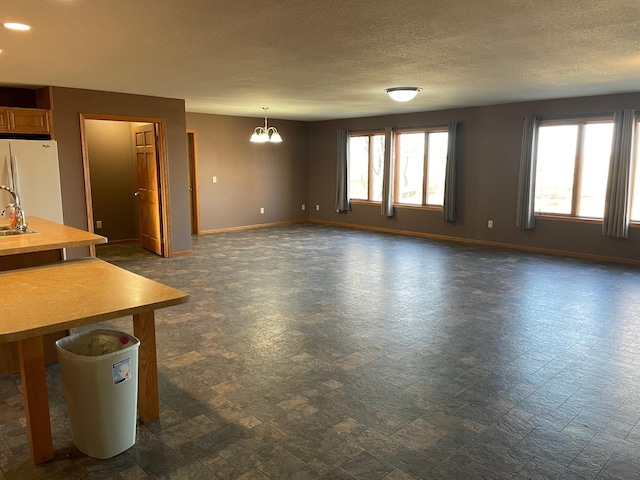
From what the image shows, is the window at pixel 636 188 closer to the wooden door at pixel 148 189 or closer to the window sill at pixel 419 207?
the window sill at pixel 419 207

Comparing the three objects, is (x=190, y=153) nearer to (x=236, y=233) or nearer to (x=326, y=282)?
(x=236, y=233)

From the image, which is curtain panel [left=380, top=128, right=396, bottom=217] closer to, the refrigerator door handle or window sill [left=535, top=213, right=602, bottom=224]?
window sill [left=535, top=213, right=602, bottom=224]

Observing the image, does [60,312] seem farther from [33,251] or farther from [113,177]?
[113,177]

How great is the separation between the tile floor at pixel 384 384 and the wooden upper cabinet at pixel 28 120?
2485mm

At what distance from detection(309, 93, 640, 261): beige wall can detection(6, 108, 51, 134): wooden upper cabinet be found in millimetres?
6062

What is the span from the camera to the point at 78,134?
6023 mm

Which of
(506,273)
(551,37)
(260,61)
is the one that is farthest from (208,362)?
(506,273)

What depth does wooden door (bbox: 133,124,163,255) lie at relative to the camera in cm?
704

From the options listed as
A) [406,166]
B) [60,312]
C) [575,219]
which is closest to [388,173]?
[406,166]

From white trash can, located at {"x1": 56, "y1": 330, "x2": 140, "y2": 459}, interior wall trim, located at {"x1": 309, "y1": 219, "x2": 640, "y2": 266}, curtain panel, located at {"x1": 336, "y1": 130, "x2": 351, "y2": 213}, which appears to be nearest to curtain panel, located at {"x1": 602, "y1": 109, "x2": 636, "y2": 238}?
interior wall trim, located at {"x1": 309, "y1": 219, "x2": 640, "y2": 266}

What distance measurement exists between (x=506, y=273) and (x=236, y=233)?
5.48 metres

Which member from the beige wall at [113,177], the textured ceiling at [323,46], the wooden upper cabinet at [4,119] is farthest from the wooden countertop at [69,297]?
the beige wall at [113,177]

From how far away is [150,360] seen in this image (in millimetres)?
2508

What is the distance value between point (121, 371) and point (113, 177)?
6.91 metres
